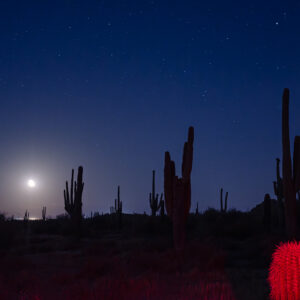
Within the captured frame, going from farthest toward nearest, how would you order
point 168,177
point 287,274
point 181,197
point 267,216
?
point 267,216 → point 168,177 → point 181,197 → point 287,274

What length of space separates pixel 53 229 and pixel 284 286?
27.5 m

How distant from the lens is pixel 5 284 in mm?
8672

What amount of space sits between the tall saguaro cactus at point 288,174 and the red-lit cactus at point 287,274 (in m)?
7.90

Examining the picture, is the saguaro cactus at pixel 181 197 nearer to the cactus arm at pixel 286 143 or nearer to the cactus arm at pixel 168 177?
the cactus arm at pixel 168 177

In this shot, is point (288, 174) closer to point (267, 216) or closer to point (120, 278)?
point (120, 278)

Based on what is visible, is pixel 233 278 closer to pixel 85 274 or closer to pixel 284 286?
pixel 85 274

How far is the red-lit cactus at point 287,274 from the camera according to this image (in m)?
5.46

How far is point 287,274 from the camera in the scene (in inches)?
217

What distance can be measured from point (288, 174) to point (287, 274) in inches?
334

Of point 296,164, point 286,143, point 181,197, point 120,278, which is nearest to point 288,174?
point 296,164

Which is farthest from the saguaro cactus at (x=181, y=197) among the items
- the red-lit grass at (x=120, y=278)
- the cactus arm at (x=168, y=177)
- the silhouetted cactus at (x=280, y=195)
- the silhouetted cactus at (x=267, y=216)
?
the silhouetted cactus at (x=280, y=195)

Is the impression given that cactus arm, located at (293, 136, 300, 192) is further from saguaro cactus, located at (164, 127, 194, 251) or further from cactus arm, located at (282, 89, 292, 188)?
saguaro cactus, located at (164, 127, 194, 251)

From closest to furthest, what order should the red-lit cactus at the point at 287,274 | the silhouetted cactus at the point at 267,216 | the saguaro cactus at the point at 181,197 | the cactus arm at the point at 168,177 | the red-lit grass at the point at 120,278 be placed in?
the red-lit cactus at the point at 287,274 < the red-lit grass at the point at 120,278 < the saguaro cactus at the point at 181,197 < the cactus arm at the point at 168,177 < the silhouetted cactus at the point at 267,216

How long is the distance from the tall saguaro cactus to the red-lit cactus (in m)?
7.90
